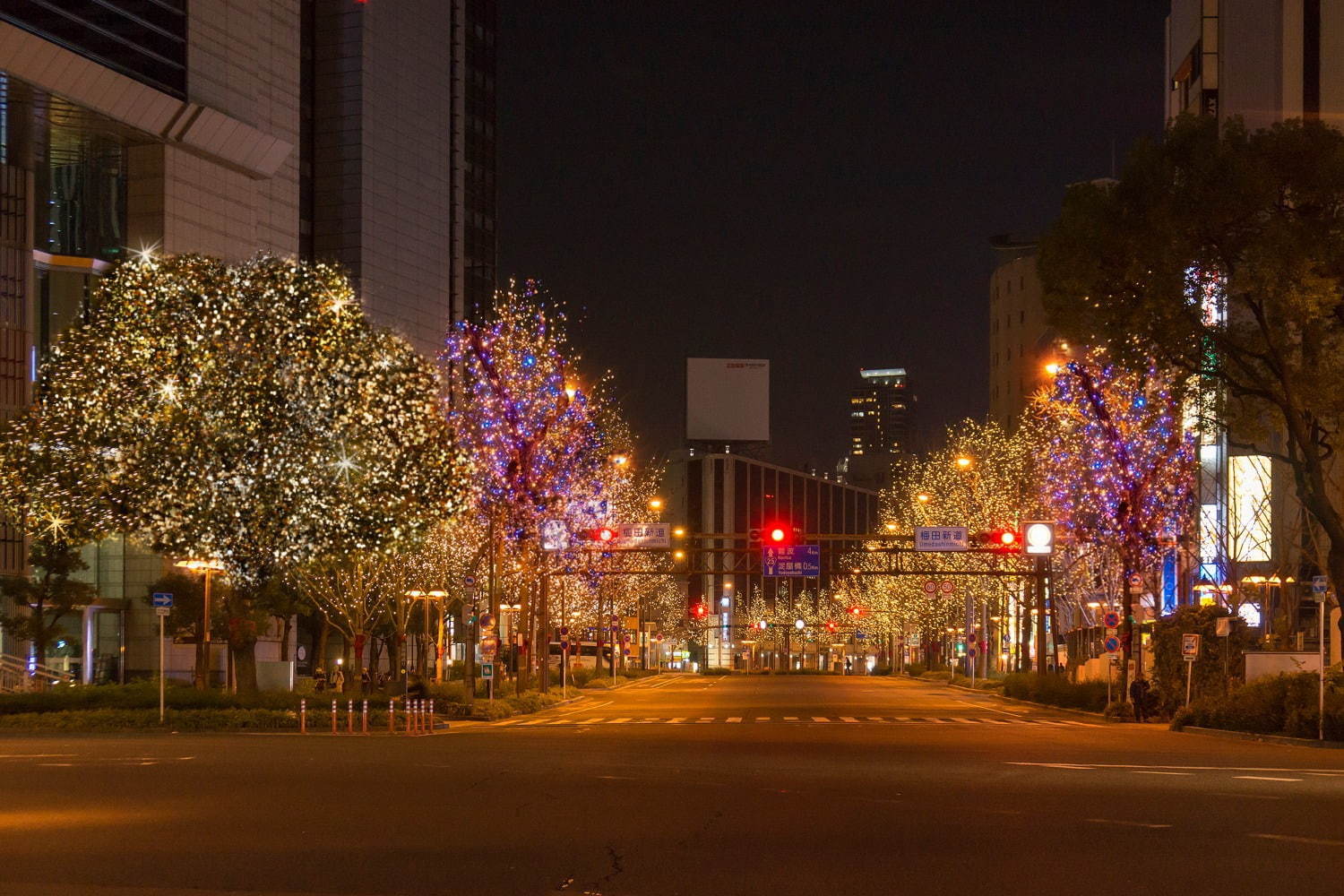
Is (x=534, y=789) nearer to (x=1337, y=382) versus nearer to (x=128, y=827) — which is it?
(x=128, y=827)

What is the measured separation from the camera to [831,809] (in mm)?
17297

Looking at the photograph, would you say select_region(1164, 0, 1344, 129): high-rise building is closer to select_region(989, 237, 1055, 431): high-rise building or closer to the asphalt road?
the asphalt road

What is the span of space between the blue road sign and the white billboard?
3086 cm

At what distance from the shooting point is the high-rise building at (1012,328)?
130 meters

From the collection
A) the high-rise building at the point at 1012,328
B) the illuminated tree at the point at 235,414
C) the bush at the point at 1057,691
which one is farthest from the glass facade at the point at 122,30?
the high-rise building at the point at 1012,328

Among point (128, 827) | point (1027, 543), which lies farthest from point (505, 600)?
point (128, 827)

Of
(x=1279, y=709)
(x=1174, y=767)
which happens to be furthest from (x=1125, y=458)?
(x=1174, y=767)

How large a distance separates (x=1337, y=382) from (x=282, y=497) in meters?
24.4

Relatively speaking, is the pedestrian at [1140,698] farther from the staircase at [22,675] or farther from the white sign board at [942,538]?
the staircase at [22,675]

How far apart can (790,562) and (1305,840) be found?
59979 mm

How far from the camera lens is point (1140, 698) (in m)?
45.0

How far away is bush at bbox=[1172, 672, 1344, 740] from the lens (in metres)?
32.5

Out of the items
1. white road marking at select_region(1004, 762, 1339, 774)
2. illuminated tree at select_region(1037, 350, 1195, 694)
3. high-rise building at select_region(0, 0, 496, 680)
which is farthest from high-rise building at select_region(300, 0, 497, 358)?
white road marking at select_region(1004, 762, 1339, 774)

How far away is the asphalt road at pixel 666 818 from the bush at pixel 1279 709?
2031mm
